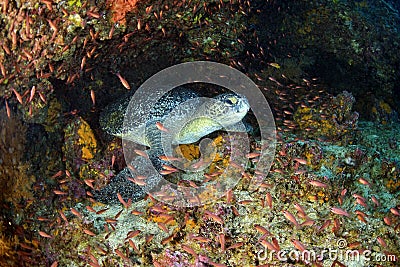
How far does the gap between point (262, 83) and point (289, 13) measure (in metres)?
2.56

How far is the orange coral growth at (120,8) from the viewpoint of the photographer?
4004 millimetres

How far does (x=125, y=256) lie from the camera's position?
2904 millimetres

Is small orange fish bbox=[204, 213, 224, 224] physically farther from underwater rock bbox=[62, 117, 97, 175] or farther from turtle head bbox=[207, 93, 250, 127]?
underwater rock bbox=[62, 117, 97, 175]

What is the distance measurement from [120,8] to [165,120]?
5.81ft

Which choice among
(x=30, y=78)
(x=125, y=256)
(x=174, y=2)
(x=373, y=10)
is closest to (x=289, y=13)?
(x=373, y=10)

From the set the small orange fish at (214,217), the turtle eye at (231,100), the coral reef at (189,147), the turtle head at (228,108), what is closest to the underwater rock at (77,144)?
the coral reef at (189,147)

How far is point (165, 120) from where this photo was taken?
4.48m

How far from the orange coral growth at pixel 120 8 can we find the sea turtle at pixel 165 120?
48.8 inches

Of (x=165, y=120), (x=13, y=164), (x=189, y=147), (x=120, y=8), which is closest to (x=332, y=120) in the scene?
(x=189, y=147)

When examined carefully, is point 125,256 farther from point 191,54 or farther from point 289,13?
point 289,13

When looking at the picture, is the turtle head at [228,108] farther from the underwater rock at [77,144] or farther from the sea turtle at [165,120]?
the underwater rock at [77,144]

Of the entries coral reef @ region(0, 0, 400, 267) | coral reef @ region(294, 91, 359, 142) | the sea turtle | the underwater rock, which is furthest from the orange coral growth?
coral reef @ region(294, 91, 359, 142)

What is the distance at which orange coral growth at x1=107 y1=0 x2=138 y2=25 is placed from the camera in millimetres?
4004

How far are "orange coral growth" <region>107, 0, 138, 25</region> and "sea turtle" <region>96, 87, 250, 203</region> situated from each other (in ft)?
4.06
